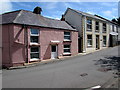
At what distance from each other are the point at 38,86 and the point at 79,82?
2526mm

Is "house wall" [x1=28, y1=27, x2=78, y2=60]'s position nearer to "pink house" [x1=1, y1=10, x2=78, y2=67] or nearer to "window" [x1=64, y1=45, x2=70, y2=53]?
"pink house" [x1=1, y1=10, x2=78, y2=67]

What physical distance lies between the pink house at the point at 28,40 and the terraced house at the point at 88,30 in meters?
4.43

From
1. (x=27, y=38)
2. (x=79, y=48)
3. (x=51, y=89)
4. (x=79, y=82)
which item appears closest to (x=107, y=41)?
(x=79, y=48)

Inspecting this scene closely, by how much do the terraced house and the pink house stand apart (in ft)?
14.5

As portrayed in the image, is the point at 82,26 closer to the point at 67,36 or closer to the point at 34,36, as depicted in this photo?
the point at 67,36

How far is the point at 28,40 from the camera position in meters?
13.3

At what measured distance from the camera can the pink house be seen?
40.4 ft

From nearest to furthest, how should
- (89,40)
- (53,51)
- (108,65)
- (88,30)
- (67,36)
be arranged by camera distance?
(108,65) < (53,51) < (67,36) < (88,30) < (89,40)

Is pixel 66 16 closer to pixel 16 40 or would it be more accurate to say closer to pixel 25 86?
pixel 16 40

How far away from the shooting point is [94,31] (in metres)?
23.6

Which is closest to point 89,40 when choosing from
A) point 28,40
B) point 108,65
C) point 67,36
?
point 67,36

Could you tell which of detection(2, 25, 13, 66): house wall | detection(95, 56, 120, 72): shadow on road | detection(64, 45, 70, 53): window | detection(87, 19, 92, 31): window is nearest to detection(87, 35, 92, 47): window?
detection(87, 19, 92, 31): window

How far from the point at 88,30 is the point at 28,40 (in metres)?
12.8

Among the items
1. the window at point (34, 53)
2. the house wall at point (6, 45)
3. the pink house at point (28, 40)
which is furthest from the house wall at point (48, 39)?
the house wall at point (6, 45)
